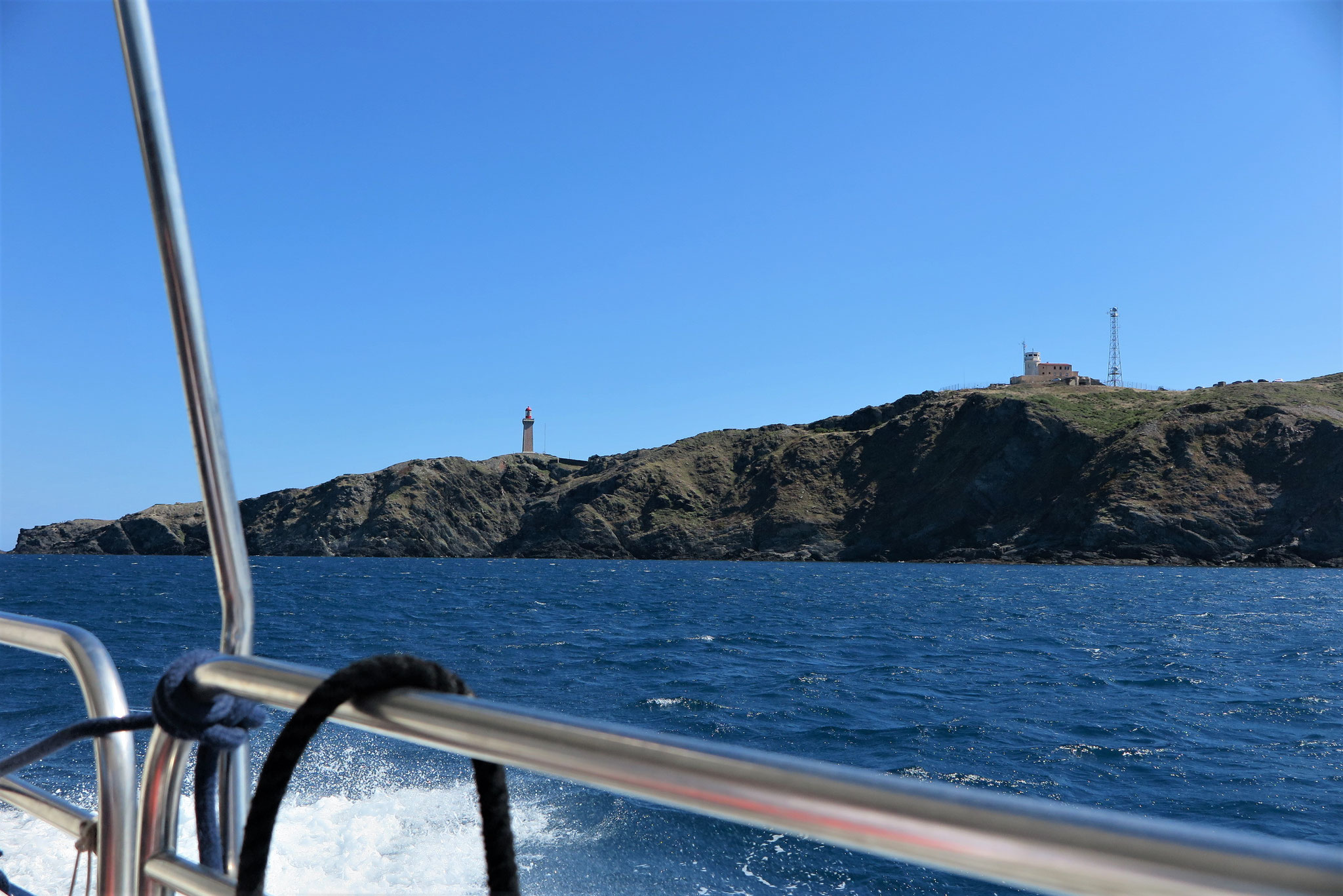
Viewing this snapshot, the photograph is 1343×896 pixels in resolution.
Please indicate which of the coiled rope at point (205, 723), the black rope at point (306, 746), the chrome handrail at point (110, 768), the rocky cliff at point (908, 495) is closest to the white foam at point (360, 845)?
the chrome handrail at point (110, 768)

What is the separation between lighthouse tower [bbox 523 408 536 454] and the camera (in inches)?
5295

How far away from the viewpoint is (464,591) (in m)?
45.5

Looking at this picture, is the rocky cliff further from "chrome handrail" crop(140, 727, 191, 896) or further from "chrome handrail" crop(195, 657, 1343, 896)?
"chrome handrail" crop(195, 657, 1343, 896)

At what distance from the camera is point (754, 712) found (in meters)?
13.1

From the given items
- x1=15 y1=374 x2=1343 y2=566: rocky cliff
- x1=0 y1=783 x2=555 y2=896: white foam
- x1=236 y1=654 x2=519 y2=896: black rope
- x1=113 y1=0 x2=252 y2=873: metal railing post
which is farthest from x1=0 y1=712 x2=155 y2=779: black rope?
x1=15 y1=374 x2=1343 y2=566: rocky cliff

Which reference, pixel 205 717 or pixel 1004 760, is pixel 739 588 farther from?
pixel 205 717

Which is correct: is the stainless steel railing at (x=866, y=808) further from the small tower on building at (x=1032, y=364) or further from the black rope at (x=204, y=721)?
the small tower on building at (x=1032, y=364)

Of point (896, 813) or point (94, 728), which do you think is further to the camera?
point (94, 728)

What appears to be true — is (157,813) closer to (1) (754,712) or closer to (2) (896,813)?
(2) (896,813)

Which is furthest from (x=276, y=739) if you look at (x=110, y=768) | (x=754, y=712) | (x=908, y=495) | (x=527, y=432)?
(x=527, y=432)

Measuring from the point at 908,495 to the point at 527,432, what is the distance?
63.1 metres

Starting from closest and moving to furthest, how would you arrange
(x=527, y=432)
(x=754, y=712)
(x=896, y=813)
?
(x=896, y=813) → (x=754, y=712) → (x=527, y=432)

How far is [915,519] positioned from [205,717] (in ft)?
298

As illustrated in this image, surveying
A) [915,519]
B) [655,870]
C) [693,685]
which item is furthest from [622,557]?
[655,870]
